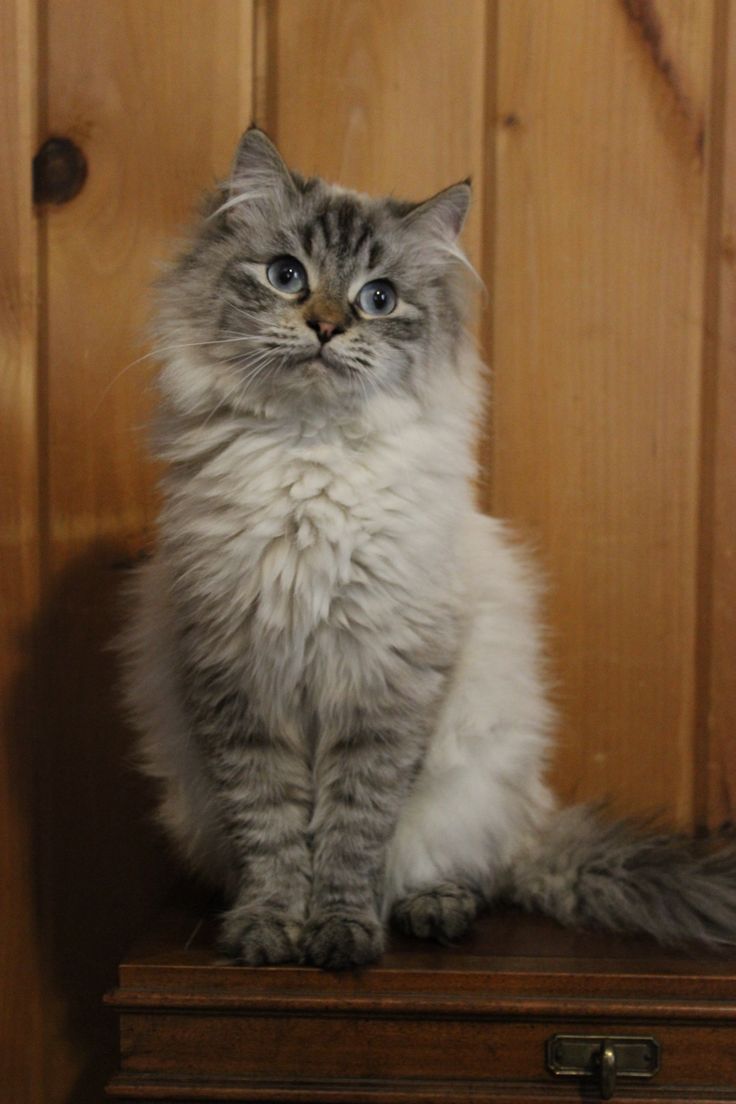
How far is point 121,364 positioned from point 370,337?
1.83 feet

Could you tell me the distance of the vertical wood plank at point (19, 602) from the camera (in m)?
1.53

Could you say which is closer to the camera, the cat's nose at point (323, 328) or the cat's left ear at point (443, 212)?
the cat's nose at point (323, 328)

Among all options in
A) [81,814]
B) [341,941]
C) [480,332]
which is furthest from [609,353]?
[81,814]

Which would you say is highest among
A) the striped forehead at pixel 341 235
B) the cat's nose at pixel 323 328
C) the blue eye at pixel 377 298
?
the striped forehead at pixel 341 235

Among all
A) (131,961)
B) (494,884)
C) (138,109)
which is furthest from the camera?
(138,109)

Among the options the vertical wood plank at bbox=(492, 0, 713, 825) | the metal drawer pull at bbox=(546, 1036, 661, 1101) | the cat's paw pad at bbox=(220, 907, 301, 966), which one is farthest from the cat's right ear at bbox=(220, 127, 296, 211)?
the metal drawer pull at bbox=(546, 1036, 661, 1101)

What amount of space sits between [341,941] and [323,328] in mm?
665

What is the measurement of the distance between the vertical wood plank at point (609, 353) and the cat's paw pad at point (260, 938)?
2.05ft

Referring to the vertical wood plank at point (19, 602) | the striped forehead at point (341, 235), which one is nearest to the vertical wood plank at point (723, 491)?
the striped forehead at point (341, 235)

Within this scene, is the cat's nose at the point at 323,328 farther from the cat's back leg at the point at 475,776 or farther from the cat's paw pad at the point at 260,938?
the cat's paw pad at the point at 260,938

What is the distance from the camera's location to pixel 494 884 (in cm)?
130

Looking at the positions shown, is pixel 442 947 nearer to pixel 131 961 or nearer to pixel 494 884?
pixel 494 884

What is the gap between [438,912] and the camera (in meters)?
1.19

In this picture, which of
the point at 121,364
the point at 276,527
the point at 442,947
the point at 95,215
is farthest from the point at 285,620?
the point at 95,215
